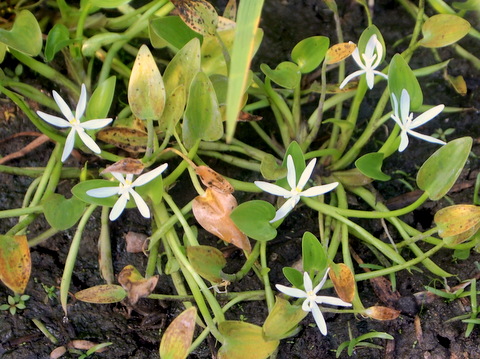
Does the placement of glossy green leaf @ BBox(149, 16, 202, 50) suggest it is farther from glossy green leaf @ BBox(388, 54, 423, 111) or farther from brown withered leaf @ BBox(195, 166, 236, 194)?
glossy green leaf @ BBox(388, 54, 423, 111)

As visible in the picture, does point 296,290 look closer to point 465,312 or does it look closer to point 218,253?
point 218,253

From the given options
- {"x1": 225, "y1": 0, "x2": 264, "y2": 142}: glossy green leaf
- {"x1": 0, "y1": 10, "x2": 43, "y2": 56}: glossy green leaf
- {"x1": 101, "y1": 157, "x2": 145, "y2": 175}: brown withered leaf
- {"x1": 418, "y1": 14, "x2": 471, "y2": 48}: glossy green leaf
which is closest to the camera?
{"x1": 225, "y1": 0, "x2": 264, "y2": 142}: glossy green leaf

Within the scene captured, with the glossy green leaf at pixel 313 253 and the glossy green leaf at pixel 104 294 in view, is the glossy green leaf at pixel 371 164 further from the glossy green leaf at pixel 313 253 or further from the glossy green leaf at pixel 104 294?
the glossy green leaf at pixel 104 294

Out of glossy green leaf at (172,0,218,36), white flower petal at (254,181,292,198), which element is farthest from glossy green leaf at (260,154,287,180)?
glossy green leaf at (172,0,218,36)

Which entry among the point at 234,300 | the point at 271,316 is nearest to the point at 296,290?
the point at 271,316

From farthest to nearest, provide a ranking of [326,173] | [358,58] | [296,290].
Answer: [326,173]
[358,58]
[296,290]

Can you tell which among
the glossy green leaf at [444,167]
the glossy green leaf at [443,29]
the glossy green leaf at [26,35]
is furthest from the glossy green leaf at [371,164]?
the glossy green leaf at [26,35]

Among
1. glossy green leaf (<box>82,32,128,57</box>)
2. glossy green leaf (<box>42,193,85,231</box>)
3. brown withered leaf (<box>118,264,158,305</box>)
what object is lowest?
brown withered leaf (<box>118,264,158,305</box>)
